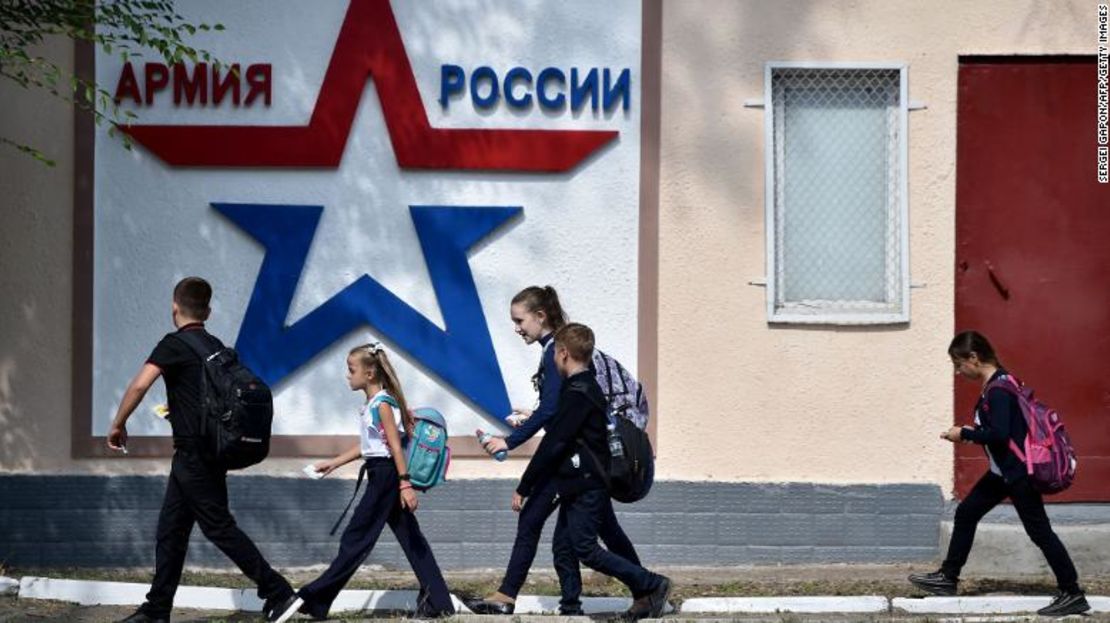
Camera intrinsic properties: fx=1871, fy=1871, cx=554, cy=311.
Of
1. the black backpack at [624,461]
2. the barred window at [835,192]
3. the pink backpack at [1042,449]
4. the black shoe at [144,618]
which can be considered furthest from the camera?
the barred window at [835,192]

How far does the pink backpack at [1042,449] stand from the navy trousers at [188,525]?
3902 mm

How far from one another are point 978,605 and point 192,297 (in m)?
4.42

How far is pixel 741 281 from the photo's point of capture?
1118cm

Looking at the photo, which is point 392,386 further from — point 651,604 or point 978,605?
point 978,605

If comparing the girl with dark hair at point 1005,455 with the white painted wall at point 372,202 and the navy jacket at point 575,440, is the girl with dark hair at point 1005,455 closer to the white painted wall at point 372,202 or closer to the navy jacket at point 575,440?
the navy jacket at point 575,440

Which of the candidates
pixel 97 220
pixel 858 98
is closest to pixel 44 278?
pixel 97 220

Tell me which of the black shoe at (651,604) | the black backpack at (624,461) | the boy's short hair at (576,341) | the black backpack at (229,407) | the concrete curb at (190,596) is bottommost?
the concrete curb at (190,596)

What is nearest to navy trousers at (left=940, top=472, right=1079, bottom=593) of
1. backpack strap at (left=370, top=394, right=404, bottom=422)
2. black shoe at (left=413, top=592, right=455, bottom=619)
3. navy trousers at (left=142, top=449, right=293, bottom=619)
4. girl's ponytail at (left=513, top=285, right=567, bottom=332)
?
girl's ponytail at (left=513, top=285, right=567, bottom=332)

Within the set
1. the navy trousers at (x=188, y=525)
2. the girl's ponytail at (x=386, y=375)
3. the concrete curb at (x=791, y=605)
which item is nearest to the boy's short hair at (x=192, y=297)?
the navy trousers at (x=188, y=525)

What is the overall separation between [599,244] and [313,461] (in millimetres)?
2147

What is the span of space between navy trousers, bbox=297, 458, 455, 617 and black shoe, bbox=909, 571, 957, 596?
8.47 feet

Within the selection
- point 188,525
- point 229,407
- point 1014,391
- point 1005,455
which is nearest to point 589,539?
point 229,407

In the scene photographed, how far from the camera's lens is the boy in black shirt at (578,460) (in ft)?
29.8

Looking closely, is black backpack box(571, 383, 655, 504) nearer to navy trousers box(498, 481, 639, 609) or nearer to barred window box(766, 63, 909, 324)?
navy trousers box(498, 481, 639, 609)
